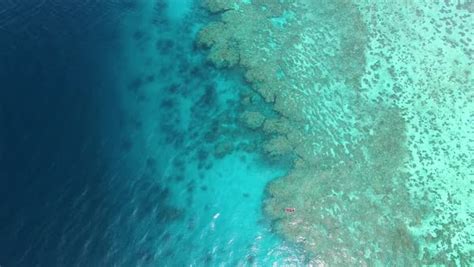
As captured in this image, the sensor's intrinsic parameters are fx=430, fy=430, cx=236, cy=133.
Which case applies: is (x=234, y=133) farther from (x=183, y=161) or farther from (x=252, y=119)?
(x=183, y=161)

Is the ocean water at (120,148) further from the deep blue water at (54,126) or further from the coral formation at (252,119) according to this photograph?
the coral formation at (252,119)

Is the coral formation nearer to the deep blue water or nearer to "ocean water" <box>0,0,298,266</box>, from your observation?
"ocean water" <box>0,0,298,266</box>

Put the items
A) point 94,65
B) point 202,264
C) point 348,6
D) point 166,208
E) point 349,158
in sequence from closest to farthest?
point 202,264
point 166,208
point 349,158
point 94,65
point 348,6

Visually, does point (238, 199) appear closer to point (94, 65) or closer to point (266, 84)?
point (266, 84)

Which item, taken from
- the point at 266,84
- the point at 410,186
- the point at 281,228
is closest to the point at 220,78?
the point at 266,84

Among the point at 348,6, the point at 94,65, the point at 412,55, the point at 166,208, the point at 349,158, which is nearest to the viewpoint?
the point at 166,208

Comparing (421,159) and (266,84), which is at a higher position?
(266,84)

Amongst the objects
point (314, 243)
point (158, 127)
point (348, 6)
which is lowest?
point (314, 243)

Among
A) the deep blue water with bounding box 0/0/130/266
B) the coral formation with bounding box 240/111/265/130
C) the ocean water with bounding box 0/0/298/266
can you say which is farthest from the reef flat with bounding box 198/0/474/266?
the deep blue water with bounding box 0/0/130/266
